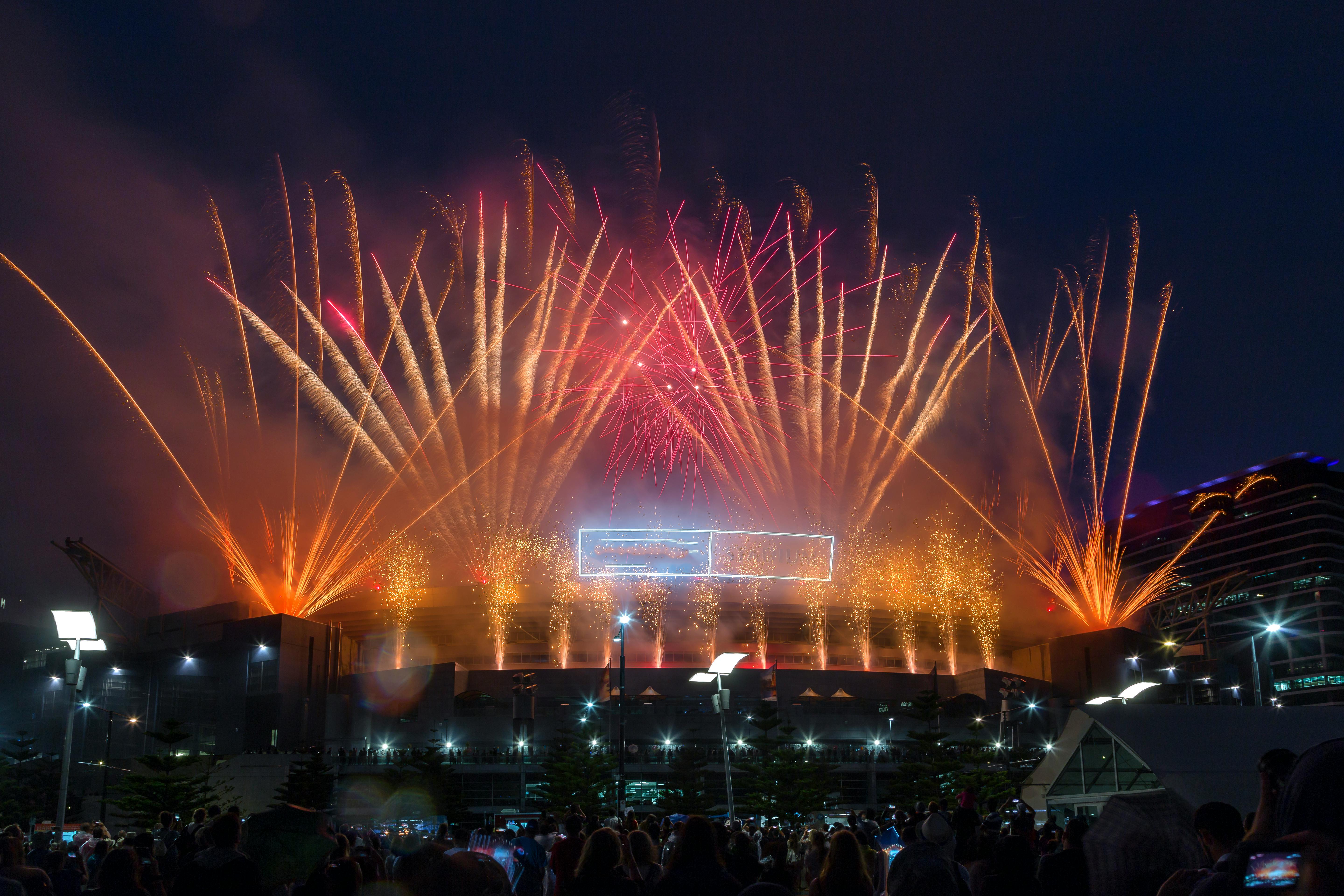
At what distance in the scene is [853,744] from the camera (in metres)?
63.0

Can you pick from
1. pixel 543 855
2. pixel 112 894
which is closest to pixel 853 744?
pixel 543 855

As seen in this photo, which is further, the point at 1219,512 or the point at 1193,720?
the point at 1219,512

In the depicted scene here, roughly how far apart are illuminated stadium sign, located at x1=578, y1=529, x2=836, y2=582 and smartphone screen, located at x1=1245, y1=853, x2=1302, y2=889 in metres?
63.0

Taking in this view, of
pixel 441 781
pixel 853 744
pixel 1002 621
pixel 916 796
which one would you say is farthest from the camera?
pixel 1002 621

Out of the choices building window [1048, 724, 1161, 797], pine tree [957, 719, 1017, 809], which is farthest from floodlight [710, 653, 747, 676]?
pine tree [957, 719, 1017, 809]

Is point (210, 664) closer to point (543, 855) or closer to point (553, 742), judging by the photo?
point (553, 742)

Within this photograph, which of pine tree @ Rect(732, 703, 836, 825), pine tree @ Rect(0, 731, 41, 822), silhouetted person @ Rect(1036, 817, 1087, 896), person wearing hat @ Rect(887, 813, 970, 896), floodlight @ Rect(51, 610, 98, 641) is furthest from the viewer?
pine tree @ Rect(0, 731, 41, 822)

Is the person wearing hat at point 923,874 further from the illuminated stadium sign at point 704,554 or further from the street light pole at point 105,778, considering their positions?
the illuminated stadium sign at point 704,554

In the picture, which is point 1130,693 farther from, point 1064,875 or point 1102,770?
point 1064,875

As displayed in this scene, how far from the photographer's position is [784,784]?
157ft

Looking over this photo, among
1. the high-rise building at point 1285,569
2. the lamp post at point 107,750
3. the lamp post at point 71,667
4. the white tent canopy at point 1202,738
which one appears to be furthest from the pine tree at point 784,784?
the high-rise building at point 1285,569

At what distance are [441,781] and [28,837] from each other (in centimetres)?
2752

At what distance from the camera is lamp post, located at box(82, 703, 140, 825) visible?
50750 mm

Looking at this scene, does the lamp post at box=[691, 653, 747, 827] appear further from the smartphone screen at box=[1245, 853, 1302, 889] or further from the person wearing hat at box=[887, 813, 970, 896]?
the smartphone screen at box=[1245, 853, 1302, 889]
